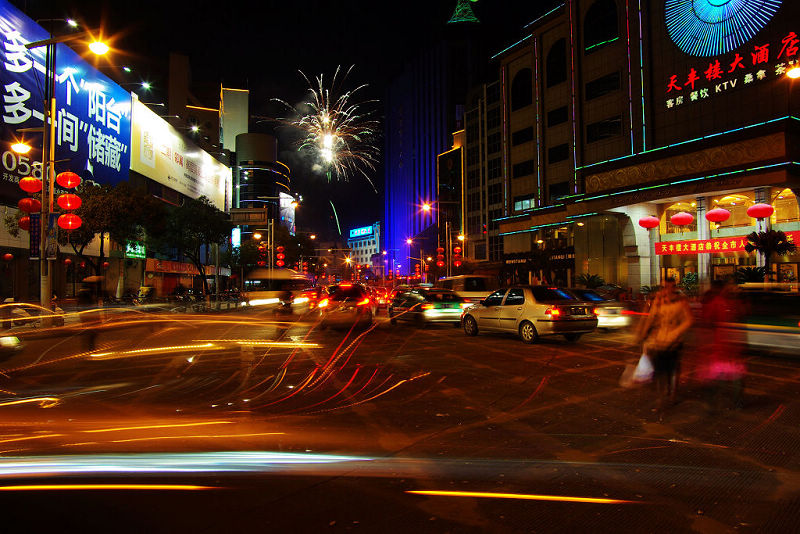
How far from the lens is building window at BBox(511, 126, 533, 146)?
4762cm

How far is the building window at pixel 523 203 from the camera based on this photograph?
47.3m

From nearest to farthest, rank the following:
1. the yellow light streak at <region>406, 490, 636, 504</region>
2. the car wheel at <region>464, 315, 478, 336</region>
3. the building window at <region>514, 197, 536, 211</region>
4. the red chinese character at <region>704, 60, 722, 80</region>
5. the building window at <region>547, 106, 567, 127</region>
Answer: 1. the yellow light streak at <region>406, 490, 636, 504</region>
2. the car wheel at <region>464, 315, 478, 336</region>
3. the red chinese character at <region>704, 60, 722, 80</region>
4. the building window at <region>547, 106, 567, 127</region>
5. the building window at <region>514, 197, 536, 211</region>

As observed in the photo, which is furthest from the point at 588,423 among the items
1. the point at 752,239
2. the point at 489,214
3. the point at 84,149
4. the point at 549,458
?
the point at 489,214

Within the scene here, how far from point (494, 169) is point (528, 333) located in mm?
57825

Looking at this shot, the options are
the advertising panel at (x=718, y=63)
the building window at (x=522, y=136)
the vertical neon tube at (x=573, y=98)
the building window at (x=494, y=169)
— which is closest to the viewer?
the advertising panel at (x=718, y=63)

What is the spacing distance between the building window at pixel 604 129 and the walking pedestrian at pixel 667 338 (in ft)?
113

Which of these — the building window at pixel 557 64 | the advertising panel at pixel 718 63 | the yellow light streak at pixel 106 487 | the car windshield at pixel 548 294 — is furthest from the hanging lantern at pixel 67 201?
the building window at pixel 557 64

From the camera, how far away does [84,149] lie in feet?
124

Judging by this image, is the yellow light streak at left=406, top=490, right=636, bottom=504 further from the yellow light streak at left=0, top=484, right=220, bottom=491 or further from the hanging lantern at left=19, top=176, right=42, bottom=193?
the hanging lantern at left=19, top=176, right=42, bottom=193

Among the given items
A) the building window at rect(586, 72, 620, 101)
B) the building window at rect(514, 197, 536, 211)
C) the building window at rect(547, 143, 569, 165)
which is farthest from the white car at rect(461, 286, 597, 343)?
the building window at rect(514, 197, 536, 211)

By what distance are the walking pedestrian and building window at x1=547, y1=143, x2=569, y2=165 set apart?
3868 centimetres

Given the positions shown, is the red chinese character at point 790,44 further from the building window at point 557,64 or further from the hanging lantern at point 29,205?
the hanging lantern at point 29,205

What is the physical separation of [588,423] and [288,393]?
462 centimetres

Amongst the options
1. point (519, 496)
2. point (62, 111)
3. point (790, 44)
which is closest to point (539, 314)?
point (519, 496)
